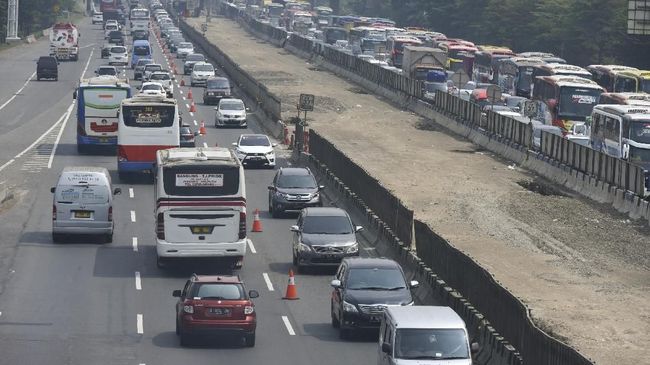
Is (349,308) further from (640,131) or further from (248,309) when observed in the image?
(640,131)

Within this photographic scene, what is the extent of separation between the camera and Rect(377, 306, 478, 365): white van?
80.7 feet

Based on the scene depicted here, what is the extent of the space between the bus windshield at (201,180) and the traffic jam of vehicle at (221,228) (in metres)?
0.03

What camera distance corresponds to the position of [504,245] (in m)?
43.8

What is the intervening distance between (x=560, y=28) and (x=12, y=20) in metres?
55.1

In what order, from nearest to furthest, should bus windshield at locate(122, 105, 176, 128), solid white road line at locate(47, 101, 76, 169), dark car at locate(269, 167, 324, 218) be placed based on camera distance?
dark car at locate(269, 167, 324, 218) → bus windshield at locate(122, 105, 176, 128) → solid white road line at locate(47, 101, 76, 169)

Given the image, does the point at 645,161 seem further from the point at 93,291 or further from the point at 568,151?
the point at 93,291

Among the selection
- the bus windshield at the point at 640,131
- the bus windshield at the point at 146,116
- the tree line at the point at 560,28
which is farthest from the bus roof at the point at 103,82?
the tree line at the point at 560,28

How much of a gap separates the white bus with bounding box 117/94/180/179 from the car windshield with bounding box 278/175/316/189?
721cm

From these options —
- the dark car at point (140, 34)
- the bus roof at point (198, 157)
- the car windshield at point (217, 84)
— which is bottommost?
the dark car at point (140, 34)

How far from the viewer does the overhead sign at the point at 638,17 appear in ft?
219

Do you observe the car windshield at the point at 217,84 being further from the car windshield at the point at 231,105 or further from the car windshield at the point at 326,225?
the car windshield at the point at 326,225

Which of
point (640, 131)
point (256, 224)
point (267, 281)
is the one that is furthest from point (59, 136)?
point (267, 281)

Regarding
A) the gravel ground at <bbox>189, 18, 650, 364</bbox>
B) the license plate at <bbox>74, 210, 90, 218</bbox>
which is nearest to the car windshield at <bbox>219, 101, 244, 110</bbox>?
the gravel ground at <bbox>189, 18, 650, 364</bbox>

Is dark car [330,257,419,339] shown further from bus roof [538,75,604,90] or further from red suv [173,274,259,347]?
bus roof [538,75,604,90]
